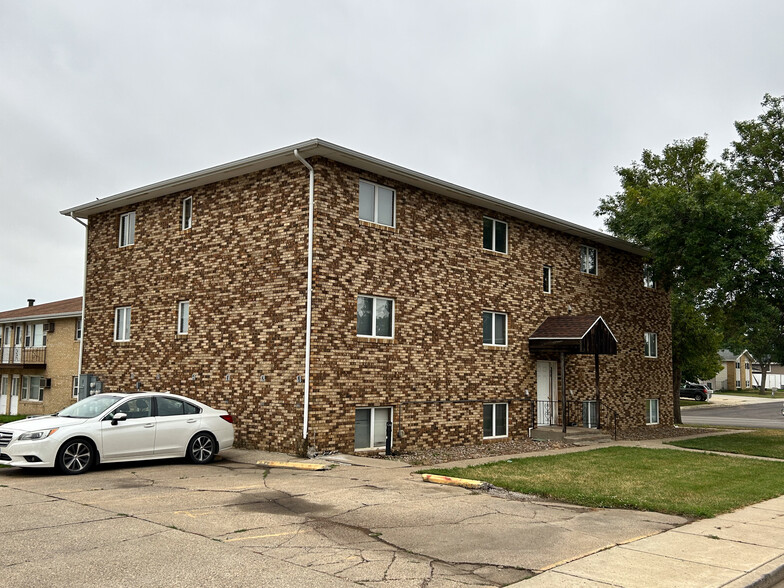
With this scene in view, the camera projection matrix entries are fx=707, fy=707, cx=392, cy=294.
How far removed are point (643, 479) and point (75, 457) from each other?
10.2 meters

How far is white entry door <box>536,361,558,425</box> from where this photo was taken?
21.6 m

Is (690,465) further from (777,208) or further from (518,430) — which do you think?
(777,208)

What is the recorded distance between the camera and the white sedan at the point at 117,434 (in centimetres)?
1197

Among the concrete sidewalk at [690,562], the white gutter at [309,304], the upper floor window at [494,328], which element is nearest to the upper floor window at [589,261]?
the upper floor window at [494,328]

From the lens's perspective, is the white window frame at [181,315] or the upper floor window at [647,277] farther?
the upper floor window at [647,277]

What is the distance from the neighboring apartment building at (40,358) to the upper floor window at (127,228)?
13.0 metres

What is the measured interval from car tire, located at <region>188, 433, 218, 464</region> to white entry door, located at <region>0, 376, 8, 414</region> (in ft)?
96.2

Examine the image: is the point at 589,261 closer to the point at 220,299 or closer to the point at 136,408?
the point at 220,299

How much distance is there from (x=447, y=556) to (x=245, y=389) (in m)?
9.93

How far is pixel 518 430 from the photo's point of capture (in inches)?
806

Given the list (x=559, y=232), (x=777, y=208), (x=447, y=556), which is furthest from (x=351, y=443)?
(x=777, y=208)

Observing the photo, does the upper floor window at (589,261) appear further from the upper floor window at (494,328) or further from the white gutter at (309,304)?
the white gutter at (309,304)

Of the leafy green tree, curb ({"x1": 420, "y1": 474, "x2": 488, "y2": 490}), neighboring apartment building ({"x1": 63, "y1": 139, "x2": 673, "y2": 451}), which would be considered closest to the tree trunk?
the leafy green tree

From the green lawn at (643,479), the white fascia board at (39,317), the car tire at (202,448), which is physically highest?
the white fascia board at (39,317)
